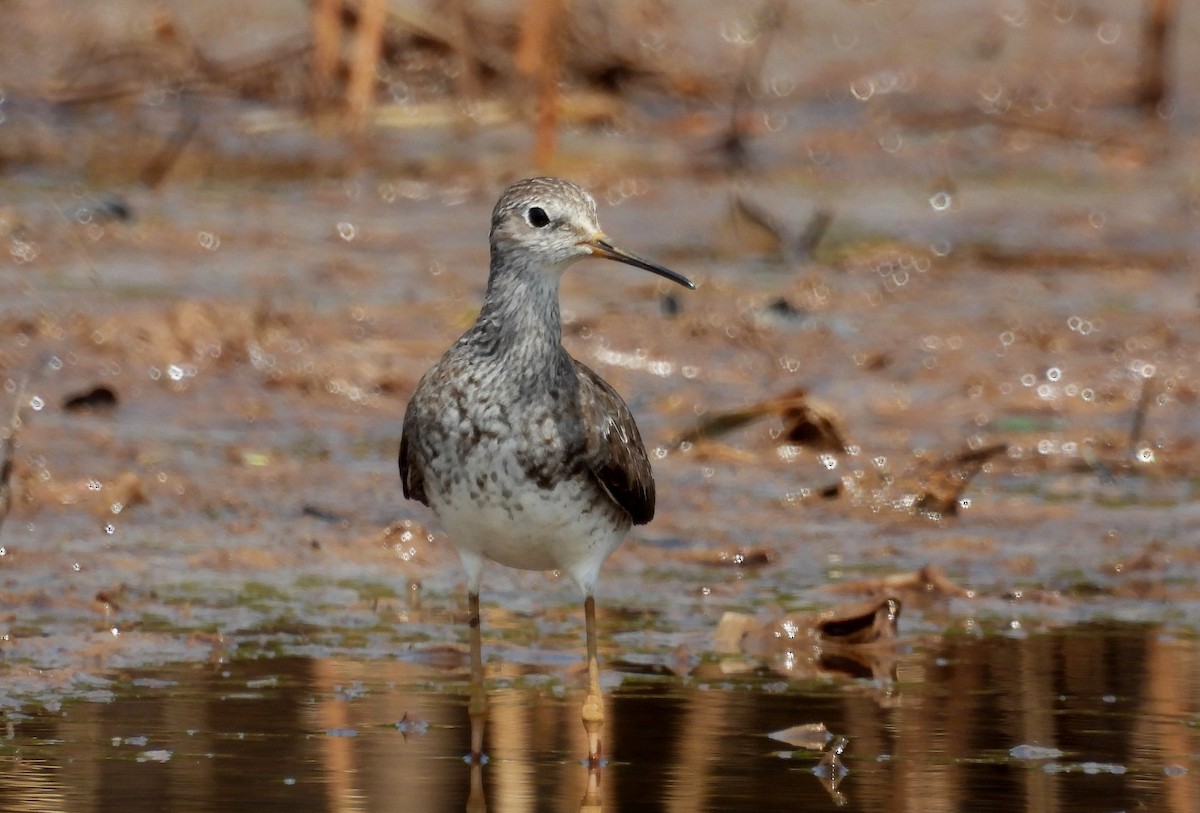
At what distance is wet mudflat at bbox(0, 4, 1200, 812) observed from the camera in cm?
634

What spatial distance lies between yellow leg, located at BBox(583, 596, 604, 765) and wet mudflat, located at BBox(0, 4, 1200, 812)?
2.8 inches

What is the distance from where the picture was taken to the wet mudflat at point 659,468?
20.8 ft

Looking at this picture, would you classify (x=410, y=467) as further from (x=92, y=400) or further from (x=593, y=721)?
(x=92, y=400)

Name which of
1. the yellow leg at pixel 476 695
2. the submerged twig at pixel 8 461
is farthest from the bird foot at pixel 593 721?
the submerged twig at pixel 8 461

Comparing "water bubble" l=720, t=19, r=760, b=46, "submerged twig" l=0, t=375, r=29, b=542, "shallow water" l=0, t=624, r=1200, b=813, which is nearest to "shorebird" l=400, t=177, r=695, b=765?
"shallow water" l=0, t=624, r=1200, b=813

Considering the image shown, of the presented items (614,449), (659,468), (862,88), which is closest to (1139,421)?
(659,468)

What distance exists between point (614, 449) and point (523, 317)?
0.47 m

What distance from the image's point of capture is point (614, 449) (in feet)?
22.2

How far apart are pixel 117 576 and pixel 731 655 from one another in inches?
88.9

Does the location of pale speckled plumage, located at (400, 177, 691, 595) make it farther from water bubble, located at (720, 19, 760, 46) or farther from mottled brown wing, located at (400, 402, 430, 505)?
water bubble, located at (720, 19, 760, 46)

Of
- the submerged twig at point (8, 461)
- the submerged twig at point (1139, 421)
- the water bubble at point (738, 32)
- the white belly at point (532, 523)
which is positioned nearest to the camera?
the white belly at point (532, 523)

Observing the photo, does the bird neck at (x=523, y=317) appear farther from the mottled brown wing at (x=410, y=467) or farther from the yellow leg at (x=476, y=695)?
the yellow leg at (x=476, y=695)

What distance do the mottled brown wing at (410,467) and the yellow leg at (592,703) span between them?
1.95 ft

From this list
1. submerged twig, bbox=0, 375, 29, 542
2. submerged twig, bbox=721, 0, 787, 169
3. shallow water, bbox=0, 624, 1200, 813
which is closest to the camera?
shallow water, bbox=0, 624, 1200, 813
